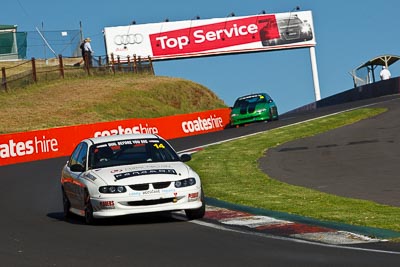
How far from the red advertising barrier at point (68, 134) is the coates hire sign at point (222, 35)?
3651 centimetres

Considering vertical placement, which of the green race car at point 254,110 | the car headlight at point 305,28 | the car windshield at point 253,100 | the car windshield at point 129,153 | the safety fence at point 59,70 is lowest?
the car windshield at point 129,153

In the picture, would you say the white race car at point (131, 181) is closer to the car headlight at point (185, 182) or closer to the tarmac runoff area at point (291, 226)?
the car headlight at point (185, 182)

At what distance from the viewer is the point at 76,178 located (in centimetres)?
1573

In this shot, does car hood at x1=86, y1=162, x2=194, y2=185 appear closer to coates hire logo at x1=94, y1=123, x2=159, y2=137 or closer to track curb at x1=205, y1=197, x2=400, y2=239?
track curb at x1=205, y1=197, x2=400, y2=239

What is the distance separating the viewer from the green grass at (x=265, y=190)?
14.5 metres

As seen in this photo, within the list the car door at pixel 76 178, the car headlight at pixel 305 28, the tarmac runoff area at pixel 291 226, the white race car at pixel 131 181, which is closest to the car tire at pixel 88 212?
the white race car at pixel 131 181

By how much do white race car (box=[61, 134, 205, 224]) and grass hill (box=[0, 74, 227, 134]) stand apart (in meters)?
33.4

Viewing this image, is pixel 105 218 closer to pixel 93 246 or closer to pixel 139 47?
pixel 93 246

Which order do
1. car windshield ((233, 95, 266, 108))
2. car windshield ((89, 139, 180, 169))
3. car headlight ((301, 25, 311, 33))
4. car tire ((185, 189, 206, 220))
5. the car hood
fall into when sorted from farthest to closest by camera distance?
car headlight ((301, 25, 311, 33)) < car windshield ((233, 95, 266, 108)) < car windshield ((89, 139, 180, 169)) < car tire ((185, 189, 206, 220)) < the car hood

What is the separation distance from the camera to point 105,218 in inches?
606

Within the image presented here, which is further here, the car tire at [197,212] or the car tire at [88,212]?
the car tire at [197,212]

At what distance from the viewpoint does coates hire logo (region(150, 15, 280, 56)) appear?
266 feet

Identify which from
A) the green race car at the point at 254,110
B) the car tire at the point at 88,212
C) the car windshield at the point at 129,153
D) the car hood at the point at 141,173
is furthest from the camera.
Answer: the green race car at the point at 254,110

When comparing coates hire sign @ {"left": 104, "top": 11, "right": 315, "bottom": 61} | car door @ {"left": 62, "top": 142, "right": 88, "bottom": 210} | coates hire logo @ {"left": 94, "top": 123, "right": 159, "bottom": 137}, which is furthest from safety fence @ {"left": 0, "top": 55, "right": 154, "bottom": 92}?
car door @ {"left": 62, "top": 142, "right": 88, "bottom": 210}
